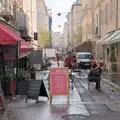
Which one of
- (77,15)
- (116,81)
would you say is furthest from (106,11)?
(77,15)

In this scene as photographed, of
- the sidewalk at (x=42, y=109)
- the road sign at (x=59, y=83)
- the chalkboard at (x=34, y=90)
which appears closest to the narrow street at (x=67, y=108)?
the sidewalk at (x=42, y=109)

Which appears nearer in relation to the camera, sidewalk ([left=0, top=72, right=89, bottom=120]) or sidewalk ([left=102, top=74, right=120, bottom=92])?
sidewalk ([left=0, top=72, right=89, bottom=120])

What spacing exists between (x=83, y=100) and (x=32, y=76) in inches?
384

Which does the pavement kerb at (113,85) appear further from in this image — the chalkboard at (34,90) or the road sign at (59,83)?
the chalkboard at (34,90)

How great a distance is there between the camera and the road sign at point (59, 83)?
1293 centimetres

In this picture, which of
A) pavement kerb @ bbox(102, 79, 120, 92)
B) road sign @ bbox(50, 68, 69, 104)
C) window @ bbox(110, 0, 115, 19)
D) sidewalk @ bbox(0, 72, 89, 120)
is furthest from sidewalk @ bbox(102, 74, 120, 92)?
window @ bbox(110, 0, 115, 19)

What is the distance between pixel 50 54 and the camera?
56.1 m

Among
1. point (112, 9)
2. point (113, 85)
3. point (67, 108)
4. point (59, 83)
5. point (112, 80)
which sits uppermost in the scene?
point (112, 9)

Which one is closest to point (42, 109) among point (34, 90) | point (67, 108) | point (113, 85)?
point (67, 108)

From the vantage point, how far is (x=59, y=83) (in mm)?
13000

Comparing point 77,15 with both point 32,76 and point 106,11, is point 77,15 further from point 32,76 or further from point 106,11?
point 32,76

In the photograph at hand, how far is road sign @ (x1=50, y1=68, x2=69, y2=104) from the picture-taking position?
42.4 feet

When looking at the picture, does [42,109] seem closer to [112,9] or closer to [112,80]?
[112,80]

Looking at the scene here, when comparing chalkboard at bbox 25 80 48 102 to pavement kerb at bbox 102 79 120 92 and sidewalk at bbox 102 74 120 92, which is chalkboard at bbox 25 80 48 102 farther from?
sidewalk at bbox 102 74 120 92
